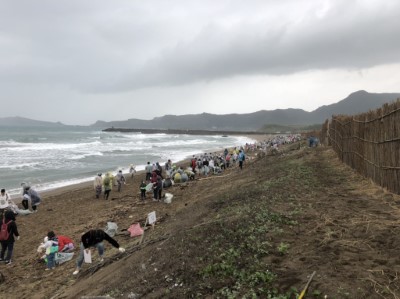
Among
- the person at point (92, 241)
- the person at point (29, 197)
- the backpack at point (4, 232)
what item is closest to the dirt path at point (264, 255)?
the person at point (92, 241)

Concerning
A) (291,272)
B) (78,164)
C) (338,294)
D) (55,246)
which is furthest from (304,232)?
(78,164)

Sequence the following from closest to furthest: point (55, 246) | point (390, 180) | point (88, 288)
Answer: point (88, 288) → point (390, 180) → point (55, 246)

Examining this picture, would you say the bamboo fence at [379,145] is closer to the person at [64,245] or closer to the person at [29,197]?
the person at [64,245]

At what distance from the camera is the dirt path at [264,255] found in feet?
15.7

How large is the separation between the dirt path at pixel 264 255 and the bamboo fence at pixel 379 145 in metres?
0.39

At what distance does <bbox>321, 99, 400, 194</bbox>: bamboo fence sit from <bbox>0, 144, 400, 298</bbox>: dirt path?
1.27 ft

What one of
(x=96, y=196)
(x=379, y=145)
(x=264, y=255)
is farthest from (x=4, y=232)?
(x=379, y=145)

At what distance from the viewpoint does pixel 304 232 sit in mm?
6543

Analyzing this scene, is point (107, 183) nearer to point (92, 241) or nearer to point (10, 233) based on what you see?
point (10, 233)

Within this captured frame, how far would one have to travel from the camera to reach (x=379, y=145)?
9164 mm

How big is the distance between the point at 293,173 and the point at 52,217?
404 inches

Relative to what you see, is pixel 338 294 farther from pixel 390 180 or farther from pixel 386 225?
pixel 390 180

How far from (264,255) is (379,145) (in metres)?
5.26

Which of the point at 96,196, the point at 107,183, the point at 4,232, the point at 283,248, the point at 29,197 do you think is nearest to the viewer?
the point at 283,248
